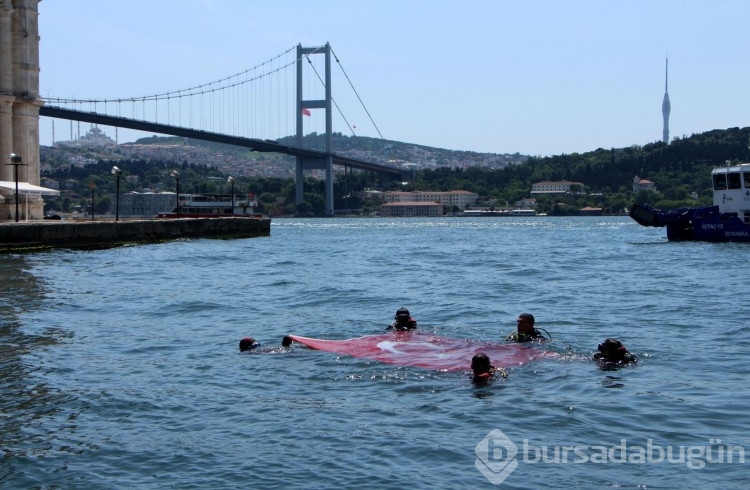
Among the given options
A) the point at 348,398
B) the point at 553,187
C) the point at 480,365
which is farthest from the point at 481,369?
the point at 553,187

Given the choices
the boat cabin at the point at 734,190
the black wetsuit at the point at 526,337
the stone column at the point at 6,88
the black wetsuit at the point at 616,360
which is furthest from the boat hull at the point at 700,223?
the black wetsuit at the point at 616,360

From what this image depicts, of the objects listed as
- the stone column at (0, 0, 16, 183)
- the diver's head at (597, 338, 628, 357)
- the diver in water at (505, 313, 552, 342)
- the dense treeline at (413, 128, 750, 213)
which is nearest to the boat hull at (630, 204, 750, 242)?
the stone column at (0, 0, 16, 183)

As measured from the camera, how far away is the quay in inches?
1119

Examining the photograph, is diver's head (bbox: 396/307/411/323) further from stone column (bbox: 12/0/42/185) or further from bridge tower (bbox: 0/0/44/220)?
stone column (bbox: 12/0/42/185)

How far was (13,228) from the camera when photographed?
2808 centimetres

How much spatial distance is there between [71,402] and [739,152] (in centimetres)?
14675

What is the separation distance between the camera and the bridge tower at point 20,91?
38.4 metres

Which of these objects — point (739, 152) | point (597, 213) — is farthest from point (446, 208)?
point (739, 152)

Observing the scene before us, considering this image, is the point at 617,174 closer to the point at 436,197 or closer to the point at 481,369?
the point at 436,197

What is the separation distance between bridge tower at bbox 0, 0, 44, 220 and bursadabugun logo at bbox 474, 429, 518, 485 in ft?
109

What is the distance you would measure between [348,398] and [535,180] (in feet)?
574

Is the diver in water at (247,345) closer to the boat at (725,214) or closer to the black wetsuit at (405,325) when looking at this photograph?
the black wetsuit at (405,325)

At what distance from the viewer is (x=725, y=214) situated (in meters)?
42.1

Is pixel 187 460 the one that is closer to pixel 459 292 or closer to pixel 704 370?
pixel 704 370
